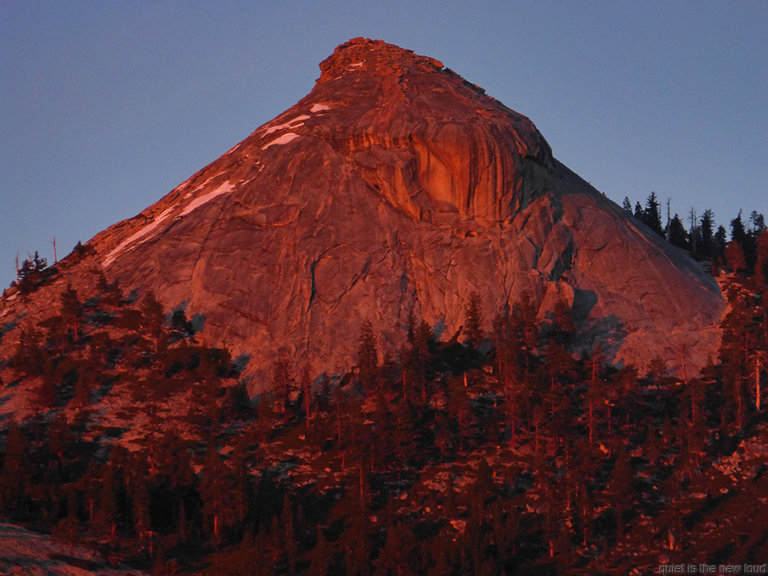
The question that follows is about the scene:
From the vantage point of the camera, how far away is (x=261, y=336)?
11206cm

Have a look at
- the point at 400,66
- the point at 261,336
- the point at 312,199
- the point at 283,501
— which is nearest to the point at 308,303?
the point at 261,336

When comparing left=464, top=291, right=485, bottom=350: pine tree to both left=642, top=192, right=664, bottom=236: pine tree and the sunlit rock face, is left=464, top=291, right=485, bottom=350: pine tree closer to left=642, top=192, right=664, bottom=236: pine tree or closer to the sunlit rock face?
the sunlit rock face

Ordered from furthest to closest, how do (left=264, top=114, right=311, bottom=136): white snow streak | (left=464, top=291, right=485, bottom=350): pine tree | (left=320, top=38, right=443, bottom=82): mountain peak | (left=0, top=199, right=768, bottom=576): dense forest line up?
(left=320, top=38, right=443, bottom=82): mountain peak < (left=264, top=114, right=311, bottom=136): white snow streak < (left=464, top=291, right=485, bottom=350): pine tree < (left=0, top=199, right=768, bottom=576): dense forest

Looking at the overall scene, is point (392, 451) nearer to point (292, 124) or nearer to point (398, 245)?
point (398, 245)

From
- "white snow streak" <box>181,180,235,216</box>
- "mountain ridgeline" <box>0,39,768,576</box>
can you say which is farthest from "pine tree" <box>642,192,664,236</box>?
"white snow streak" <box>181,180,235,216</box>

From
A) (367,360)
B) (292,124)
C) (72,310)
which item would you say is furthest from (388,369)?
(292,124)

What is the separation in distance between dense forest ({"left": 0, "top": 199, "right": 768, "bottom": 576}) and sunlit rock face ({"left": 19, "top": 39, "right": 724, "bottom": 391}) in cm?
415

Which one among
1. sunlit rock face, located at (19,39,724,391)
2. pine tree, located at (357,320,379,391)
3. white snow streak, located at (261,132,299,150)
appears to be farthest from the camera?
white snow streak, located at (261,132,299,150)

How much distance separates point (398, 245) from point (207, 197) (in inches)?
1245

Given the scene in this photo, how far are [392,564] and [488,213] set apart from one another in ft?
209

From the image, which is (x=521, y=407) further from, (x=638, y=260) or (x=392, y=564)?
(x=638, y=260)

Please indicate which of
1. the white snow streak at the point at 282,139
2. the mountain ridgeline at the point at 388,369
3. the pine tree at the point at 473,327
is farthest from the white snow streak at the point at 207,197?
the pine tree at the point at 473,327

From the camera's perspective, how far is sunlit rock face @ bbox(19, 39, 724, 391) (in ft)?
372

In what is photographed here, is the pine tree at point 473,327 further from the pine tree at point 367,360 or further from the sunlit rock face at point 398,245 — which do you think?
the pine tree at point 367,360
